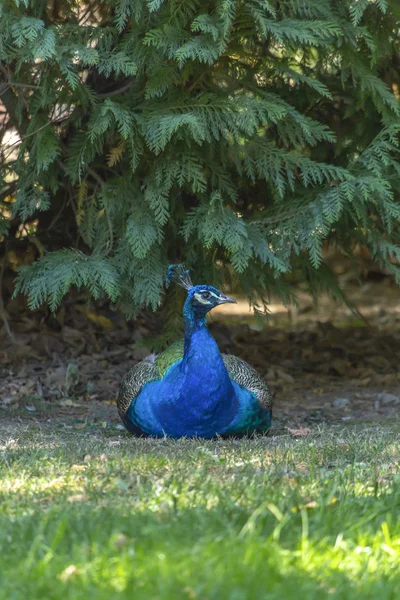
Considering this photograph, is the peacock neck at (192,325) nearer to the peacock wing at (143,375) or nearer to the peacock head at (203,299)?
the peacock head at (203,299)

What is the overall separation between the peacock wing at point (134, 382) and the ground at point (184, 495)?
19 centimetres

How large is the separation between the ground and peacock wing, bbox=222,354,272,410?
234 millimetres

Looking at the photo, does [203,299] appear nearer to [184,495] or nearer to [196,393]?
[196,393]

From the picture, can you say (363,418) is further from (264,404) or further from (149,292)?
(149,292)

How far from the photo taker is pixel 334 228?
644 centimetres

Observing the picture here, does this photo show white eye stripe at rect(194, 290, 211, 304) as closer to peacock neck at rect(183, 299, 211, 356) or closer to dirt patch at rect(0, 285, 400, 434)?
peacock neck at rect(183, 299, 211, 356)

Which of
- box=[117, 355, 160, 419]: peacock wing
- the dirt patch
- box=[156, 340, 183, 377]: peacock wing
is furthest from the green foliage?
the dirt patch

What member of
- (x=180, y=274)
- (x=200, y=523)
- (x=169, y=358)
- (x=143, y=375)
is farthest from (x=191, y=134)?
(x=200, y=523)

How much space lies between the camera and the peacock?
5172mm

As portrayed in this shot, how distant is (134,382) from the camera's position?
5539 mm

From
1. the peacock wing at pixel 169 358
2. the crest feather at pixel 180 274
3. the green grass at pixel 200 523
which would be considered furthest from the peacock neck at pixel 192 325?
the green grass at pixel 200 523

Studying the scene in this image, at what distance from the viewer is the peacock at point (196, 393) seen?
5172mm

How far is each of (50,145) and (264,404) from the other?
78.3 inches

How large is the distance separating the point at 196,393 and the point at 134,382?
1.74 feet
